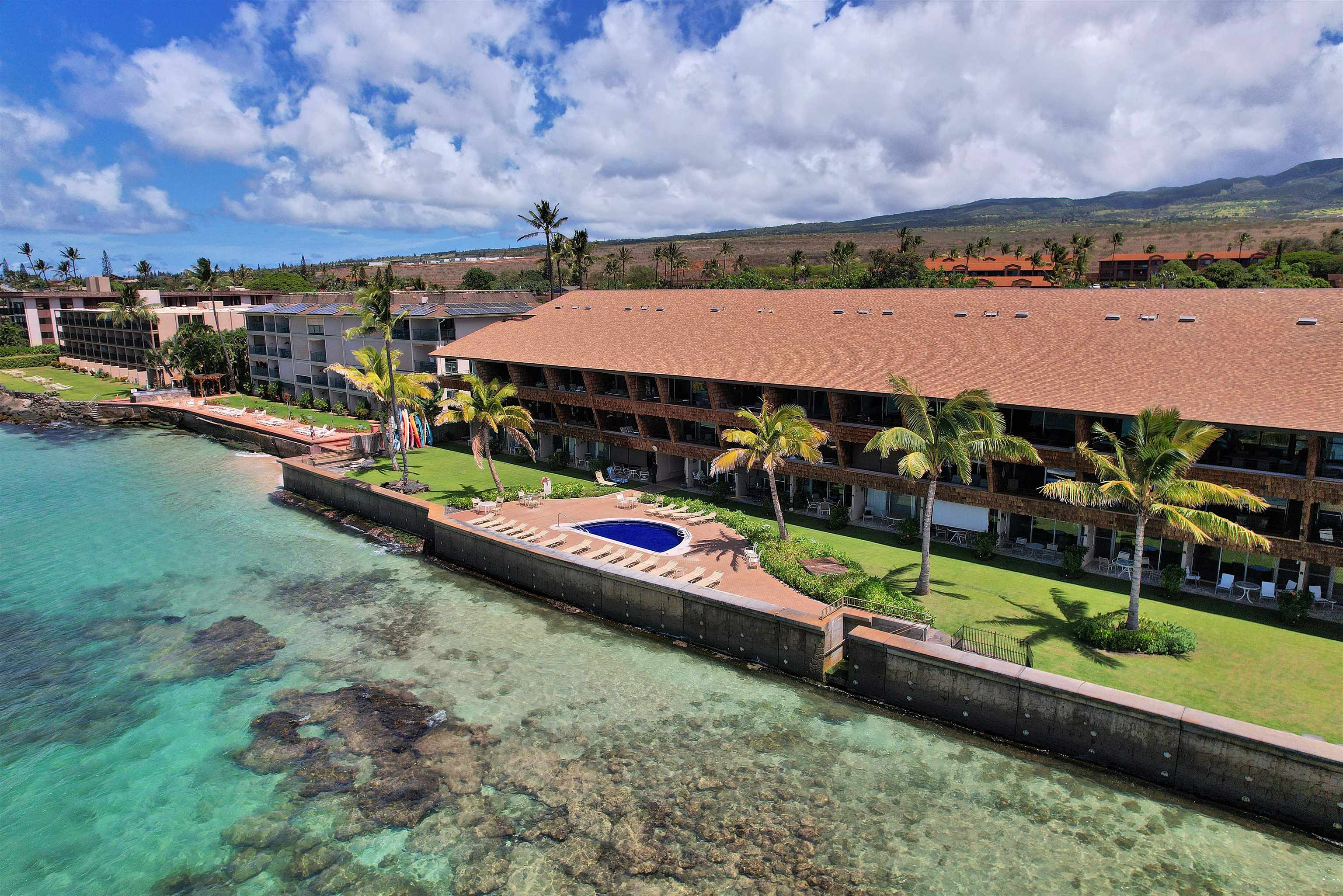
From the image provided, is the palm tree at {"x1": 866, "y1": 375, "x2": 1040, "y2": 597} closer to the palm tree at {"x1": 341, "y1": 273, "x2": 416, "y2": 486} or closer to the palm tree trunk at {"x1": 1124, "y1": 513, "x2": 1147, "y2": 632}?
the palm tree trunk at {"x1": 1124, "y1": 513, "x2": 1147, "y2": 632}

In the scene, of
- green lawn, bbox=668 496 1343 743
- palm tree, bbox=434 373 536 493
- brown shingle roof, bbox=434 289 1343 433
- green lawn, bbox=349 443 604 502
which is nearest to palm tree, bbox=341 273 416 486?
green lawn, bbox=349 443 604 502

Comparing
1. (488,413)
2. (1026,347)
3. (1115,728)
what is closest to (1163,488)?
(1115,728)

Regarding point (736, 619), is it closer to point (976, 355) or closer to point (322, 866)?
point (322, 866)

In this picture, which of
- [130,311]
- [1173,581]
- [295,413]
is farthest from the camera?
[130,311]

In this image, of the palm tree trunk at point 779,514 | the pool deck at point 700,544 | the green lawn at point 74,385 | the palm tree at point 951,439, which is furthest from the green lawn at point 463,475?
the green lawn at point 74,385

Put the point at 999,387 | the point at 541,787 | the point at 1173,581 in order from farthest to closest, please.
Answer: the point at 999,387
the point at 1173,581
the point at 541,787

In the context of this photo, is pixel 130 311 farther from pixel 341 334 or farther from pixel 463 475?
pixel 463 475
